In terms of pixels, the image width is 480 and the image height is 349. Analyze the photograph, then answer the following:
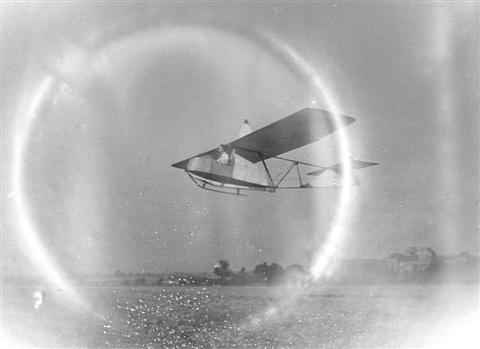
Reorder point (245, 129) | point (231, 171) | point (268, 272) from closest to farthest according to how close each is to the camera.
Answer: point (231, 171) < point (245, 129) < point (268, 272)

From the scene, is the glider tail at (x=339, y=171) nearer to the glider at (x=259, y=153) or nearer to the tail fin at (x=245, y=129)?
the glider at (x=259, y=153)

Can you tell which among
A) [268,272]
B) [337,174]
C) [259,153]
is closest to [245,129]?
[259,153]

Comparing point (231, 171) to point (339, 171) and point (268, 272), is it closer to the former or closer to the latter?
point (339, 171)

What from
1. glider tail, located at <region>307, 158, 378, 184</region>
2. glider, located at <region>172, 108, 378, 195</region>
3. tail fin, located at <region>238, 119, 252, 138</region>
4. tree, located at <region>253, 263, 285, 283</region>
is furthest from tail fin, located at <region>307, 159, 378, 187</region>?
tree, located at <region>253, 263, 285, 283</region>

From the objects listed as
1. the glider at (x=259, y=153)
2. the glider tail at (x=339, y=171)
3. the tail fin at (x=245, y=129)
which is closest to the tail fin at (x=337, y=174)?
the glider tail at (x=339, y=171)

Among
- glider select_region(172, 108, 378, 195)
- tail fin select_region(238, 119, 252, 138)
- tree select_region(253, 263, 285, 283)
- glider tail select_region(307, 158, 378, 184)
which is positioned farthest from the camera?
tree select_region(253, 263, 285, 283)

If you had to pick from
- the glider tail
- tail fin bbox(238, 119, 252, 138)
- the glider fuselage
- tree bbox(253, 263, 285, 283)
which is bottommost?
tree bbox(253, 263, 285, 283)

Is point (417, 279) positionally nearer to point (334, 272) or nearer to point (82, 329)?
point (334, 272)

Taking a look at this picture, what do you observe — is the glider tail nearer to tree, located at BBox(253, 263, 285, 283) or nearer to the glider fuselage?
the glider fuselage
